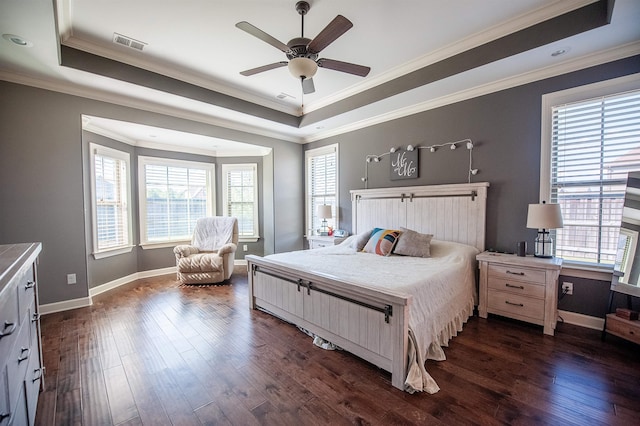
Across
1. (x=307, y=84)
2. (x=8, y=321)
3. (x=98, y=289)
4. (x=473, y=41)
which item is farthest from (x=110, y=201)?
(x=473, y=41)

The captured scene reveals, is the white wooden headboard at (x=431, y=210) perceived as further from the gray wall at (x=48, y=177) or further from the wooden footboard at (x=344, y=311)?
the gray wall at (x=48, y=177)

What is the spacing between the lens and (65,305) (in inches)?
130

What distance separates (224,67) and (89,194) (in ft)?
8.59

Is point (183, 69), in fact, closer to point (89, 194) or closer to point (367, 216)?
point (89, 194)

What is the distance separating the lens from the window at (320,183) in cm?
517

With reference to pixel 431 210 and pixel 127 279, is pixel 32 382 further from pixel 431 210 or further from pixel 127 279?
pixel 431 210

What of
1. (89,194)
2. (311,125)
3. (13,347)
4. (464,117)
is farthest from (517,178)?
(89,194)

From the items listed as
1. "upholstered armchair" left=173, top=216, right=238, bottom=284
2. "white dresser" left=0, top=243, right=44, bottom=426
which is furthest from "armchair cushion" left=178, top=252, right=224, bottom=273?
"white dresser" left=0, top=243, right=44, bottom=426

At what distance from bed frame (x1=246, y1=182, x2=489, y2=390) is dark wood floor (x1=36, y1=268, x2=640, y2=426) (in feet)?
0.57

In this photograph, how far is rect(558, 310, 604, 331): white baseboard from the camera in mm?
2675

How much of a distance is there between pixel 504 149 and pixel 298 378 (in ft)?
10.9

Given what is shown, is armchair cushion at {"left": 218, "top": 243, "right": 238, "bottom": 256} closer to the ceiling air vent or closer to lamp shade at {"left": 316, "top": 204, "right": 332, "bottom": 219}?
lamp shade at {"left": 316, "top": 204, "right": 332, "bottom": 219}

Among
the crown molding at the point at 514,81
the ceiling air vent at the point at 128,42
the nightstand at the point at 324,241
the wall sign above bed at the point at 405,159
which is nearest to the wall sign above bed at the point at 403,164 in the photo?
the wall sign above bed at the point at 405,159

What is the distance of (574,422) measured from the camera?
1.57 m
